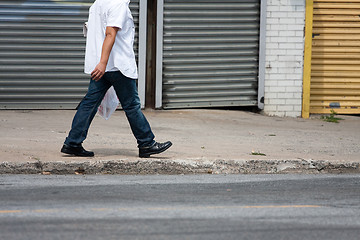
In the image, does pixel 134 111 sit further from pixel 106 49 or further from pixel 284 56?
pixel 284 56

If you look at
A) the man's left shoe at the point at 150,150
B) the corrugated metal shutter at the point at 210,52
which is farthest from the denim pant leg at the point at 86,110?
the corrugated metal shutter at the point at 210,52

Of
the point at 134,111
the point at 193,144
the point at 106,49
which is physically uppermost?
the point at 106,49

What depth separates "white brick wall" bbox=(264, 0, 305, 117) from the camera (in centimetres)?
1265

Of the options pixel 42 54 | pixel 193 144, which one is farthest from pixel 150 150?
pixel 42 54

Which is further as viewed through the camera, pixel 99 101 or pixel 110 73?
pixel 99 101

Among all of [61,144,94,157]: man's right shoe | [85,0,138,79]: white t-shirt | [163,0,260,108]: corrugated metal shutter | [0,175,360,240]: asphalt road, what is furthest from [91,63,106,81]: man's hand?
[163,0,260,108]: corrugated metal shutter

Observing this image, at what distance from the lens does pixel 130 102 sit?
716 cm

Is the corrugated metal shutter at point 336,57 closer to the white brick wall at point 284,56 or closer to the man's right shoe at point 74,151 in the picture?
the white brick wall at point 284,56

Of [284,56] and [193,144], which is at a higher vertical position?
[284,56]

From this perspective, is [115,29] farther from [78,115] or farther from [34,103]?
[34,103]

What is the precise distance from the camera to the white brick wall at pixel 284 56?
498 inches

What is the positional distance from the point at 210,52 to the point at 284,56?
137 cm

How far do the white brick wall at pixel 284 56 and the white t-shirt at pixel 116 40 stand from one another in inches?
232

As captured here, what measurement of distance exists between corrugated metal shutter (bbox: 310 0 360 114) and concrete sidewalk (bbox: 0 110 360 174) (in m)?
0.62
